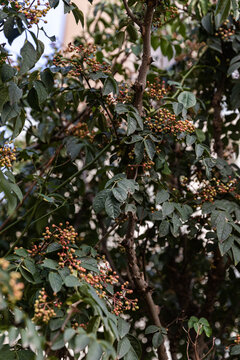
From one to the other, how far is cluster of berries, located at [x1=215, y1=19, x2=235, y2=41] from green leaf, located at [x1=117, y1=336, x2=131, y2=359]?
1.03 meters

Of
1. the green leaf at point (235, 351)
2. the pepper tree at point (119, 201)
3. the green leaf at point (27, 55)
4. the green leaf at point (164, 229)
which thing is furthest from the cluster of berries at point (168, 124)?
the green leaf at point (235, 351)

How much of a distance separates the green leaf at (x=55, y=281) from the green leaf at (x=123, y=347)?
21 cm

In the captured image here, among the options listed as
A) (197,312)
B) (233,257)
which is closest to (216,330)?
(197,312)

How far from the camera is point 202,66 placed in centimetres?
160

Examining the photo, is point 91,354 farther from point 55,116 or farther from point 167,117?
point 55,116

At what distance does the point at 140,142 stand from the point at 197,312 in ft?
2.69

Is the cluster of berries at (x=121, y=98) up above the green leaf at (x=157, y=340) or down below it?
above

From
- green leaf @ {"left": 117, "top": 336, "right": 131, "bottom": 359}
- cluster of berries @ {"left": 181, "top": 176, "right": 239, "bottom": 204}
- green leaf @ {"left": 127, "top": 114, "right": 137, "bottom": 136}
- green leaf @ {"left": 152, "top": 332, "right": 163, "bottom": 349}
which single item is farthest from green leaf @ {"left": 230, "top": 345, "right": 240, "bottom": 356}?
green leaf @ {"left": 127, "top": 114, "right": 137, "bottom": 136}

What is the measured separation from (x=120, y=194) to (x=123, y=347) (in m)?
0.35

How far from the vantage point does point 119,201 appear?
3.41ft

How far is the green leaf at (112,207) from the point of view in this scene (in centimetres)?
104

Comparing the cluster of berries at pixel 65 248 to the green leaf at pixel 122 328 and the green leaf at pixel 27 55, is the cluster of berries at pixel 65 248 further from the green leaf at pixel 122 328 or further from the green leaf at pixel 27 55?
the green leaf at pixel 27 55

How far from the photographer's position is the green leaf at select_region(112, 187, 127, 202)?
3.39 ft

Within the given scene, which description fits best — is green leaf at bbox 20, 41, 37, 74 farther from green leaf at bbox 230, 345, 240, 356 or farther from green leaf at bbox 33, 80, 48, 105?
green leaf at bbox 230, 345, 240, 356
